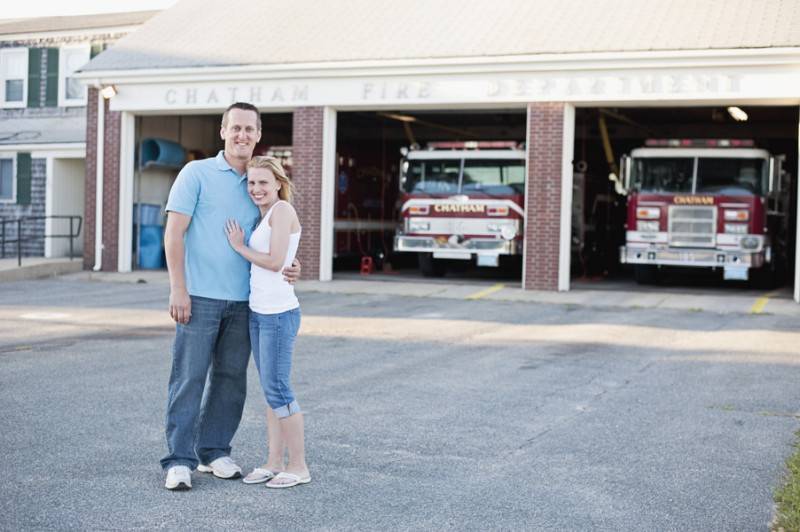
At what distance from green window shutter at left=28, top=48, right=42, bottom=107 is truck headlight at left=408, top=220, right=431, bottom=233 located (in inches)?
457

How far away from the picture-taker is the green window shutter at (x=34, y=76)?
2927cm

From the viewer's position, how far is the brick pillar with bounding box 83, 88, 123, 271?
2427cm

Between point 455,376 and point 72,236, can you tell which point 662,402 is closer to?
point 455,376

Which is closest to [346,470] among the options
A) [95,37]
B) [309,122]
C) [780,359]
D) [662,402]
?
[662,402]

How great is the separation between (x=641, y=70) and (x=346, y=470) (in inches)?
573

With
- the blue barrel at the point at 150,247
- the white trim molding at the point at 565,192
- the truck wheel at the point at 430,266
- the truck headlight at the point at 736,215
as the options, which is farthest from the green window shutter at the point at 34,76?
the truck headlight at the point at 736,215

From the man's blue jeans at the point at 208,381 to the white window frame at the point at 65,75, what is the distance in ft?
78.1

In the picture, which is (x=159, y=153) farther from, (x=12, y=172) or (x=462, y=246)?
(x=462, y=246)

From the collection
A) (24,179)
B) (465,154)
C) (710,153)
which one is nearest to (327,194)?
(465,154)

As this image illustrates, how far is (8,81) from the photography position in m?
29.9

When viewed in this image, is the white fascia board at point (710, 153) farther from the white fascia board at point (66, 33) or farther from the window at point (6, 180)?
the window at point (6, 180)

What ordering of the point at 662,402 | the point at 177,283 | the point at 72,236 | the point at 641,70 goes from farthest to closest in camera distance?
1. the point at 72,236
2. the point at 641,70
3. the point at 662,402
4. the point at 177,283

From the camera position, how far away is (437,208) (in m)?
23.4

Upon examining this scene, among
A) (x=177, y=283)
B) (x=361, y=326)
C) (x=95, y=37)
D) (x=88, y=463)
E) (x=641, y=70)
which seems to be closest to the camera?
(x=177, y=283)
